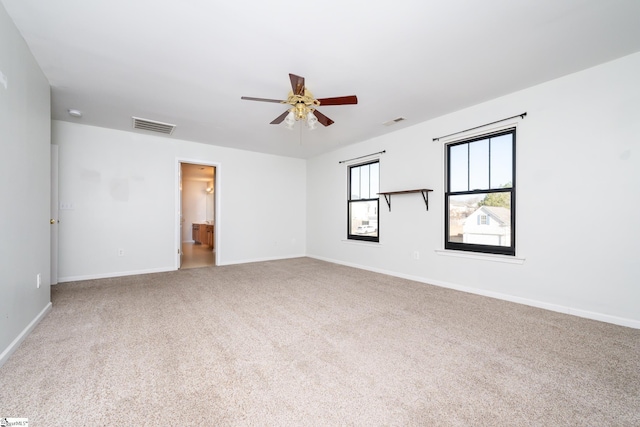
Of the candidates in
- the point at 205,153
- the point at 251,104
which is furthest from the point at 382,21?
the point at 205,153

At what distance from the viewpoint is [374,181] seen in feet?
17.6

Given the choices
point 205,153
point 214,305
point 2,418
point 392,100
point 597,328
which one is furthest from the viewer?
point 205,153

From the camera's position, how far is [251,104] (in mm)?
3580

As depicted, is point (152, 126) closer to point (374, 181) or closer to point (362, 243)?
point (374, 181)

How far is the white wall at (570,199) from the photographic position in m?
2.59

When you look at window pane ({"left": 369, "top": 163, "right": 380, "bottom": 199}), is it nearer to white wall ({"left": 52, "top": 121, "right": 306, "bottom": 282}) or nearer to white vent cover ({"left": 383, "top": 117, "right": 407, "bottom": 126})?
white vent cover ({"left": 383, "top": 117, "right": 407, "bottom": 126})

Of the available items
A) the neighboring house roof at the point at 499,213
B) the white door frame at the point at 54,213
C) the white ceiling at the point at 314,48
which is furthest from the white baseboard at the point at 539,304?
the white door frame at the point at 54,213

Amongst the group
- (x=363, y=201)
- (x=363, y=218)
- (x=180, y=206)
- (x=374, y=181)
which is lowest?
(x=363, y=218)

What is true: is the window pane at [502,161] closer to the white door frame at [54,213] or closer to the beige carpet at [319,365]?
the beige carpet at [319,365]

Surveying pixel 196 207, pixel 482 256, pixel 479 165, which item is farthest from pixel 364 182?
pixel 196 207

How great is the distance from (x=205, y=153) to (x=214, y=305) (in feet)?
11.6

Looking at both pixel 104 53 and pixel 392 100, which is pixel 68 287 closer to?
pixel 104 53

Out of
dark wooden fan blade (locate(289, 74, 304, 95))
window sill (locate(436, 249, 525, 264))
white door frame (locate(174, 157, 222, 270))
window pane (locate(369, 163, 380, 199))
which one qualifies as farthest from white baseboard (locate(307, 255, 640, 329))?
white door frame (locate(174, 157, 222, 270))

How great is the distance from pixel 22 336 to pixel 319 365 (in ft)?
8.18
